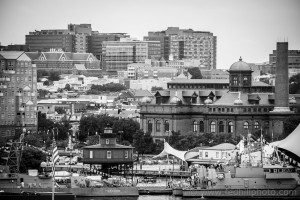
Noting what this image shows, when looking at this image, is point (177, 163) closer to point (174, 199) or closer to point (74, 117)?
point (174, 199)

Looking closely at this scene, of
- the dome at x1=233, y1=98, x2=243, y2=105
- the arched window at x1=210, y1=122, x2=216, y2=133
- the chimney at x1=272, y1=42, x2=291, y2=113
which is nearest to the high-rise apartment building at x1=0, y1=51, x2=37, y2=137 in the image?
the arched window at x1=210, y1=122, x2=216, y2=133

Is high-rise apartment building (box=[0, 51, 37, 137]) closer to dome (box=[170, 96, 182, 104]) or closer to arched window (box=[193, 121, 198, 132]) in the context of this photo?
dome (box=[170, 96, 182, 104])

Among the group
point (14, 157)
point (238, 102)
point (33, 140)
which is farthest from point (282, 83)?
point (14, 157)

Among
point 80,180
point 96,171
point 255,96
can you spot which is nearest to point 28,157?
point 96,171

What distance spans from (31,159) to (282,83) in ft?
127

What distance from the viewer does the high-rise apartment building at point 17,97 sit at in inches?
6506

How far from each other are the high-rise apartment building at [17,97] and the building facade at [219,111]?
13711 mm

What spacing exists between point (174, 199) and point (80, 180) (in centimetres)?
618

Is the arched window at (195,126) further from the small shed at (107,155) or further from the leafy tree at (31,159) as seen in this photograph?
the small shed at (107,155)

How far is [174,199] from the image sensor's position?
10875 centimetres

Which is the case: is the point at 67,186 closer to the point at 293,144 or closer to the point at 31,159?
the point at 31,159

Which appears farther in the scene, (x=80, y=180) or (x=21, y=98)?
(x=21, y=98)

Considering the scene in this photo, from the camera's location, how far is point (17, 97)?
167750mm

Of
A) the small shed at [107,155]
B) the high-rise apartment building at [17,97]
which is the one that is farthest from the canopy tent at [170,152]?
the high-rise apartment building at [17,97]
